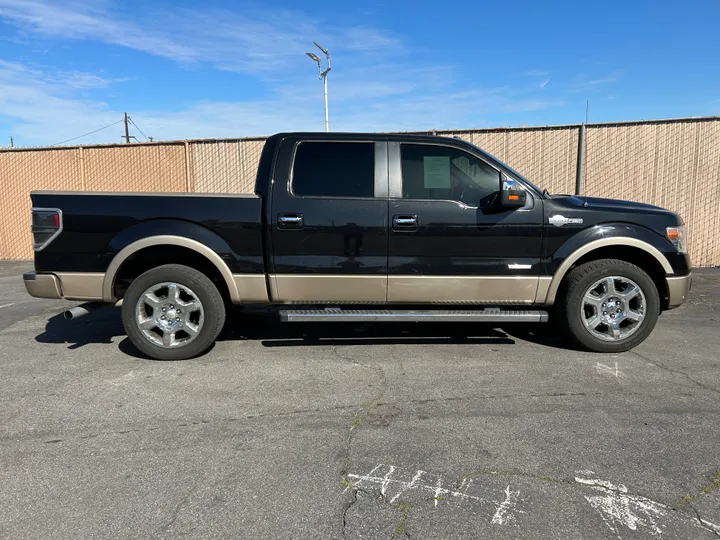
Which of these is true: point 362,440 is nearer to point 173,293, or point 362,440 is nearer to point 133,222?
point 173,293

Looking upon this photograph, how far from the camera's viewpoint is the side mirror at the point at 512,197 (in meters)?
4.42

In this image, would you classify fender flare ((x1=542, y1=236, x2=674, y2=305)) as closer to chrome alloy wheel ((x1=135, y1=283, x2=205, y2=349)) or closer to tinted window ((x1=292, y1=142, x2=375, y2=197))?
tinted window ((x1=292, y1=142, x2=375, y2=197))

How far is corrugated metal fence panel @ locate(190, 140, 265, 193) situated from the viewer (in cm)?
1065

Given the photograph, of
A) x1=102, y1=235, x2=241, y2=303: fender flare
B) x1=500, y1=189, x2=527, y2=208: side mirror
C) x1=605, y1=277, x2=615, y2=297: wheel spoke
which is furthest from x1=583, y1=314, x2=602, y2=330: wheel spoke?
x1=102, y1=235, x2=241, y2=303: fender flare

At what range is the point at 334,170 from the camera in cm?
467

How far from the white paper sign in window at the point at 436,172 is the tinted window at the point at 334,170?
1.69 ft

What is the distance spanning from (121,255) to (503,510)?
376cm

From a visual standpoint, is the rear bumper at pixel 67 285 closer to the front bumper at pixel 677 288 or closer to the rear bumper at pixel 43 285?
the rear bumper at pixel 43 285

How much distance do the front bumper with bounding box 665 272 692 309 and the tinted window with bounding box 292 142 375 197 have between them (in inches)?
117

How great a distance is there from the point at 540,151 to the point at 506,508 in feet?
28.0

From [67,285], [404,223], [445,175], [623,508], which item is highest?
[445,175]

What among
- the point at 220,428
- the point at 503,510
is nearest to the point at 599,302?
the point at 503,510

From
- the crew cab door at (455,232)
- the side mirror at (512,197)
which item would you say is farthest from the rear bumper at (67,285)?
the side mirror at (512,197)

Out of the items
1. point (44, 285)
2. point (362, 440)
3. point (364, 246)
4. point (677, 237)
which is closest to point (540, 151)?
point (677, 237)
